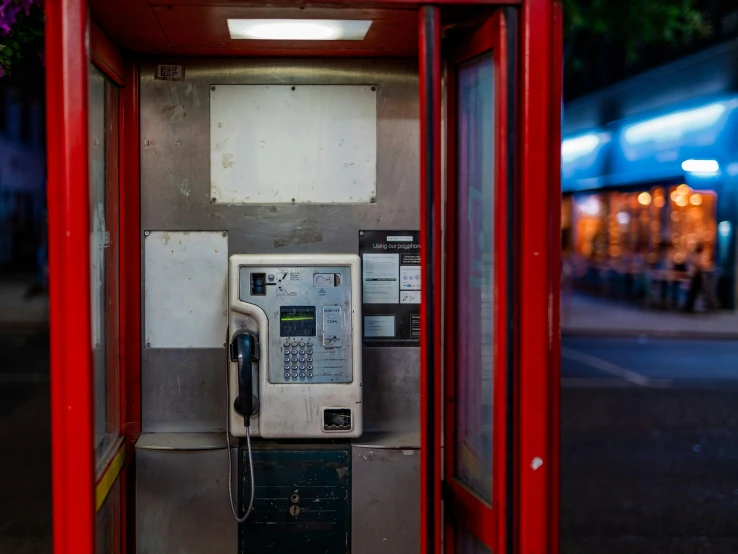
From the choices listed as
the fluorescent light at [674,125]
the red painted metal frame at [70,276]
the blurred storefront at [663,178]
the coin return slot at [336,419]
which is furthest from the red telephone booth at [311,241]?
the fluorescent light at [674,125]

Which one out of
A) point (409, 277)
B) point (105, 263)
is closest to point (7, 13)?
point (105, 263)

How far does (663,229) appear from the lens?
628 inches

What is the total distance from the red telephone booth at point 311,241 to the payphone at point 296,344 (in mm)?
77

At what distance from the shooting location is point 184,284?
9.89 feet

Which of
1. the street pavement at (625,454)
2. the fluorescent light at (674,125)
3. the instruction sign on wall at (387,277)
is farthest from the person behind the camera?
the fluorescent light at (674,125)

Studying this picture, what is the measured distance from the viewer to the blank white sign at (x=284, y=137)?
2992mm

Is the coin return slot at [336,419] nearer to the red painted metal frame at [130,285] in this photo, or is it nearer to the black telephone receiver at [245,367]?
the black telephone receiver at [245,367]

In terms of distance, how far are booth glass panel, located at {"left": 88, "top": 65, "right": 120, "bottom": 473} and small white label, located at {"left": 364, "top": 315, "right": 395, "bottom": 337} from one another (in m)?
0.95

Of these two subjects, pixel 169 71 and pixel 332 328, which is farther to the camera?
pixel 169 71

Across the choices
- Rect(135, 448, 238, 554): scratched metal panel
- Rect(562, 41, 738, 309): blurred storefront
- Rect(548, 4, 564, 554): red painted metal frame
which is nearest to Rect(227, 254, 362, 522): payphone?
Rect(135, 448, 238, 554): scratched metal panel

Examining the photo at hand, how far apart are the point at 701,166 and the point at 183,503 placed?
1367cm

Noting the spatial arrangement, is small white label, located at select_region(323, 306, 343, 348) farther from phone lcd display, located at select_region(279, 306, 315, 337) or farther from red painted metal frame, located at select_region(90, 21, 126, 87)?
red painted metal frame, located at select_region(90, 21, 126, 87)

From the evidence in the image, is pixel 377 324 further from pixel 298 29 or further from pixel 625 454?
pixel 625 454

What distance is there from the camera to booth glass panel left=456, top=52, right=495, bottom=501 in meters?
2.26
